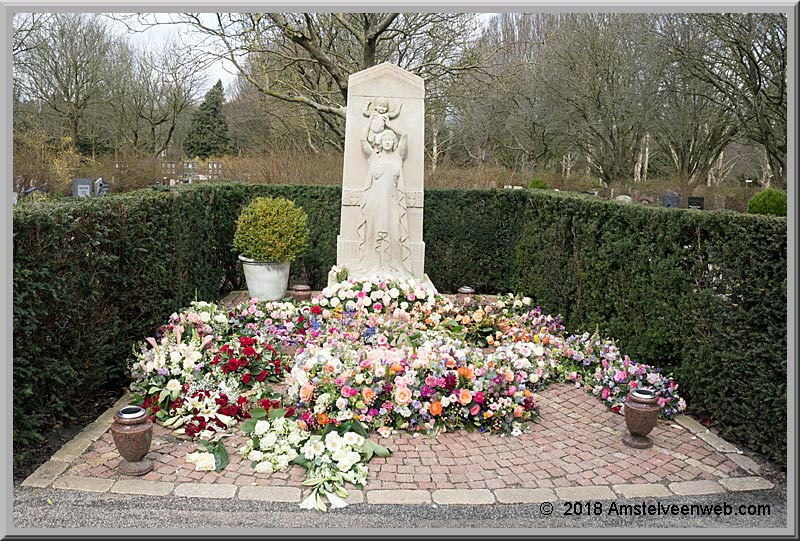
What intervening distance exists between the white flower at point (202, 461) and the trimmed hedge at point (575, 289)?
939 mm

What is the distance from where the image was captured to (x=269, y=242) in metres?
8.24

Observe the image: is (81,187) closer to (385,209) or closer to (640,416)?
(385,209)

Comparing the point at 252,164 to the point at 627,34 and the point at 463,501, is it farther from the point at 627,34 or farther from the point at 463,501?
Result: the point at 627,34

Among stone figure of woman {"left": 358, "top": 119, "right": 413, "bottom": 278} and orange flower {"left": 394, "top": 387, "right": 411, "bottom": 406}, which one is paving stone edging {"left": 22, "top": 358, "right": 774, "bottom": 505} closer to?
orange flower {"left": 394, "top": 387, "right": 411, "bottom": 406}

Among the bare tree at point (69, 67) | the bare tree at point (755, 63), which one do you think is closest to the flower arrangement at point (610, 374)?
the bare tree at point (755, 63)

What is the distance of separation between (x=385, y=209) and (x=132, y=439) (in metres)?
4.44

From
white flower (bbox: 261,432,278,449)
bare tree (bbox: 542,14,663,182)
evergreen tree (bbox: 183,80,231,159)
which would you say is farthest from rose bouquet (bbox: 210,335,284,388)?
evergreen tree (bbox: 183,80,231,159)

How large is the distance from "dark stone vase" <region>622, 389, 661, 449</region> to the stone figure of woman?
380 cm

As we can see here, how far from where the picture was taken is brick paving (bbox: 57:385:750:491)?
350cm

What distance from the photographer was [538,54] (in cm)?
2378

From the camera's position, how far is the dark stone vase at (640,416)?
13.0 feet

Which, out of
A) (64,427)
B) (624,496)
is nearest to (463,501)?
(624,496)

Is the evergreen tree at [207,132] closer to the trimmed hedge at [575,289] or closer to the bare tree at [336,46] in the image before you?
the bare tree at [336,46]

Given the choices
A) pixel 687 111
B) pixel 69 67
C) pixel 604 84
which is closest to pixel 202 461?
pixel 687 111
